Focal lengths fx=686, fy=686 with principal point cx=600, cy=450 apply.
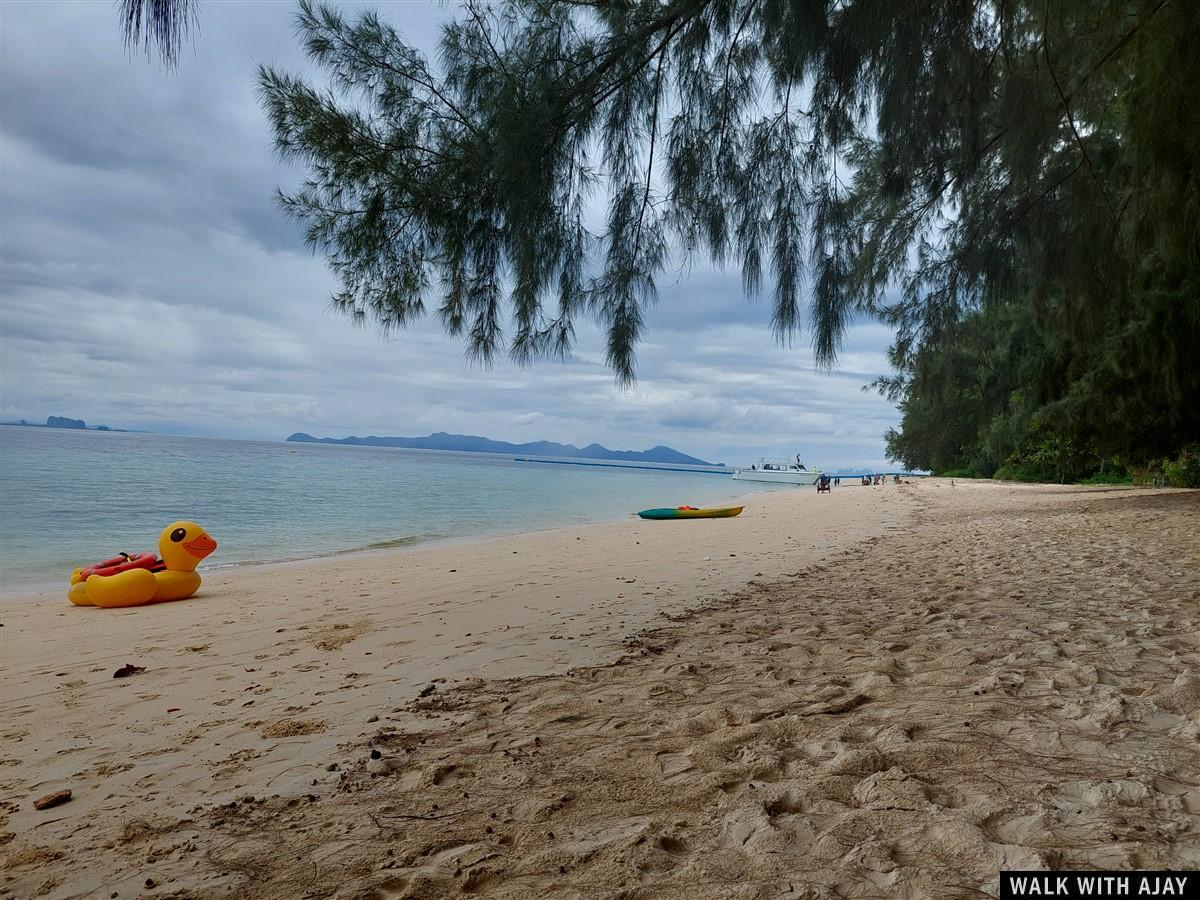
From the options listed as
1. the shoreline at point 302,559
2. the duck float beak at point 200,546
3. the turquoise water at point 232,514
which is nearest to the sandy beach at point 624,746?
the duck float beak at point 200,546

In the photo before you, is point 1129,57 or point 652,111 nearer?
point 652,111

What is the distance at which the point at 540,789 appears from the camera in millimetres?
2061

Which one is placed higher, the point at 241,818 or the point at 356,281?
the point at 356,281

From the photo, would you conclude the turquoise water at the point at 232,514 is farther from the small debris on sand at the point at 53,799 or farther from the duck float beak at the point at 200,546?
the small debris on sand at the point at 53,799

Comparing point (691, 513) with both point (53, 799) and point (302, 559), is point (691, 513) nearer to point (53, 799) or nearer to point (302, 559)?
point (302, 559)

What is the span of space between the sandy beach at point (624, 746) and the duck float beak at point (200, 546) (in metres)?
1.72

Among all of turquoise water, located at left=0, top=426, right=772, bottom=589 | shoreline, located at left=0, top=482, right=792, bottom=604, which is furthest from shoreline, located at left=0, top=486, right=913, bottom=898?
turquoise water, located at left=0, top=426, right=772, bottom=589

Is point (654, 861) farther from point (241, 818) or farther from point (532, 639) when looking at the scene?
point (532, 639)

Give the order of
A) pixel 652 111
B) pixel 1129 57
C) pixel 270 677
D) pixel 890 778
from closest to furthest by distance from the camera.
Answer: pixel 890 778, pixel 270 677, pixel 652 111, pixel 1129 57

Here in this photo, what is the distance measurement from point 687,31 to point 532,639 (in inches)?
144

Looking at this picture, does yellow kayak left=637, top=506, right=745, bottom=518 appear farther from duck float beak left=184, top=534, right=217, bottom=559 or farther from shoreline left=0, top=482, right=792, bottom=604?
duck float beak left=184, top=534, right=217, bottom=559

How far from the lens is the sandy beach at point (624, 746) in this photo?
1.65 meters

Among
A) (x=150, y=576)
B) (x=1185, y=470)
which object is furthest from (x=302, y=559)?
(x=1185, y=470)

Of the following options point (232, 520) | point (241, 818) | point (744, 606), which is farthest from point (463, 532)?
point (241, 818)
